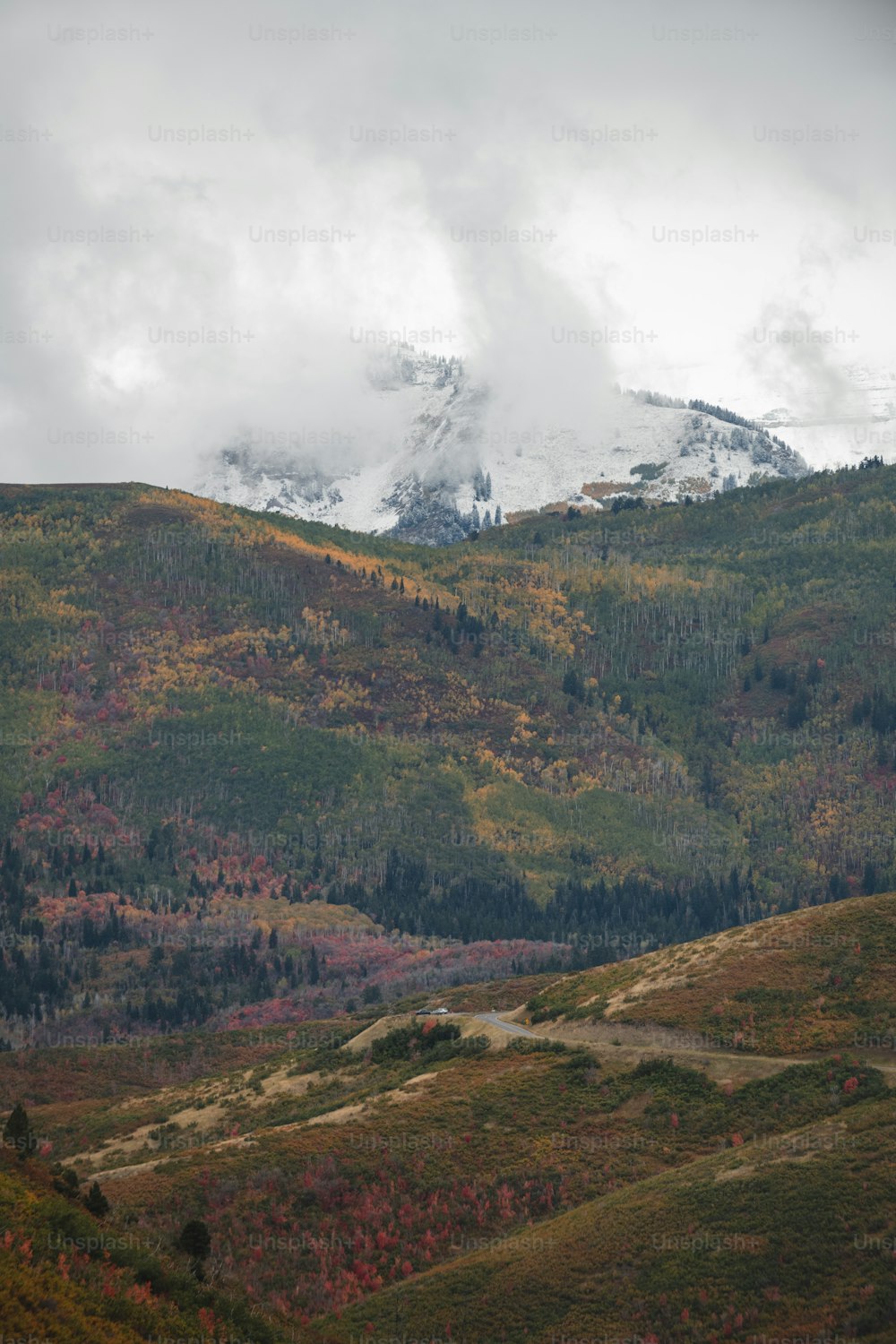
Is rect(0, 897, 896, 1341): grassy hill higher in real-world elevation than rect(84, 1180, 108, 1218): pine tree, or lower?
lower

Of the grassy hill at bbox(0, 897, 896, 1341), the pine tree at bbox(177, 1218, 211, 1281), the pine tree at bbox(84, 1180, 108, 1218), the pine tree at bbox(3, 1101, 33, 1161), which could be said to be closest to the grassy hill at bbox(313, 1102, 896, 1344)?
the grassy hill at bbox(0, 897, 896, 1341)

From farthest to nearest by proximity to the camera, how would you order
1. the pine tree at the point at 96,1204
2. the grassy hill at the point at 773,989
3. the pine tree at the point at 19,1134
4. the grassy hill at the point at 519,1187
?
the grassy hill at the point at 773,989, the pine tree at the point at 19,1134, the pine tree at the point at 96,1204, the grassy hill at the point at 519,1187

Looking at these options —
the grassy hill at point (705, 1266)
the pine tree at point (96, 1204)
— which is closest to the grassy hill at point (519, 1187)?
the grassy hill at point (705, 1266)

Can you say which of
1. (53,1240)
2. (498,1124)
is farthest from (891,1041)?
(53,1240)

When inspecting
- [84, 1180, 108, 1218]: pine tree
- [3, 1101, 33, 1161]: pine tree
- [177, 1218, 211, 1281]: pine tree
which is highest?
[3, 1101, 33, 1161]: pine tree

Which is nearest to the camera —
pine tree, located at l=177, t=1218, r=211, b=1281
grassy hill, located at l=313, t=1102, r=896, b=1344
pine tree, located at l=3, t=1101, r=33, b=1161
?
grassy hill, located at l=313, t=1102, r=896, b=1344

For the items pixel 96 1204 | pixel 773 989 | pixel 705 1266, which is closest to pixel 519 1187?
pixel 705 1266

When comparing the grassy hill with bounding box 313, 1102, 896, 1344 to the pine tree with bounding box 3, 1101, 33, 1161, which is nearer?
the grassy hill with bounding box 313, 1102, 896, 1344

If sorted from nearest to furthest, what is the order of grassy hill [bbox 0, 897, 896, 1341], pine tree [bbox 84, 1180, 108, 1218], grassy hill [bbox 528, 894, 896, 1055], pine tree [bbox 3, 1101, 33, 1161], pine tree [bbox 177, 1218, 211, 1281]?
grassy hill [bbox 0, 897, 896, 1341]
pine tree [bbox 84, 1180, 108, 1218]
pine tree [bbox 177, 1218, 211, 1281]
pine tree [bbox 3, 1101, 33, 1161]
grassy hill [bbox 528, 894, 896, 1055]

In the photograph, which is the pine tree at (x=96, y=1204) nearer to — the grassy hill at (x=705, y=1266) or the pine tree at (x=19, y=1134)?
the pine tree at (x=19, y=1134)

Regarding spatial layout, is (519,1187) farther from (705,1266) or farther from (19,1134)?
(19,1134)

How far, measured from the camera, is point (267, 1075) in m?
140

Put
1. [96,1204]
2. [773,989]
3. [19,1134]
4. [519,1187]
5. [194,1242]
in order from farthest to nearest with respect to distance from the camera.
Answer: [773,989]
[519,1187]
[19,1134]
[194,1242]
[96,1204]

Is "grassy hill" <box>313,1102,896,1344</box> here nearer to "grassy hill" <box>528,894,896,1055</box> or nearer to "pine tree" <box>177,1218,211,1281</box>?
"pine tree" <box>177,1218,211,1281</box>
